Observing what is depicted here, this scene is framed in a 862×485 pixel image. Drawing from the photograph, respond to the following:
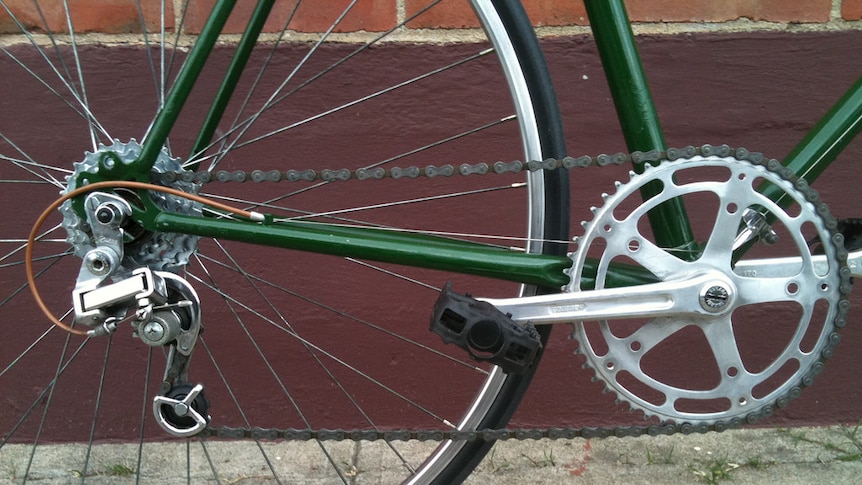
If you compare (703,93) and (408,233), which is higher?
(703,93)

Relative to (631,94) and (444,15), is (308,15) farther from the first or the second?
(631,94)

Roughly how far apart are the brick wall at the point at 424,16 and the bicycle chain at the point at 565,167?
2.15 ft

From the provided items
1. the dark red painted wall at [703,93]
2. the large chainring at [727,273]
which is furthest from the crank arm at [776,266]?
the dark red painted wall at [703,93]

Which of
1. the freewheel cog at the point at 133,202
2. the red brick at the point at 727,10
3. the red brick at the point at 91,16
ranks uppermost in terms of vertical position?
the red brick at the point at 727,10

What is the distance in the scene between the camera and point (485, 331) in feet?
3.04

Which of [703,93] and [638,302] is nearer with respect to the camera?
[638,302]

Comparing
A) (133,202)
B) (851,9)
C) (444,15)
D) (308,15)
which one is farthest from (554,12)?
(133,202)

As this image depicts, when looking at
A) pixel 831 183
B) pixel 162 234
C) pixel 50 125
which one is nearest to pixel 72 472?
pixel 50 125

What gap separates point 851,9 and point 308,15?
123cm

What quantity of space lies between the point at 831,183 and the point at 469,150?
862mm

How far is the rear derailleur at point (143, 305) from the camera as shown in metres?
0.93

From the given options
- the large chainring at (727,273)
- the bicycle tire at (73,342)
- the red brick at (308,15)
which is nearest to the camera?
the large chainring at (727,273)

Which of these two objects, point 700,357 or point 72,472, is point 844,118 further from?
point 72,472

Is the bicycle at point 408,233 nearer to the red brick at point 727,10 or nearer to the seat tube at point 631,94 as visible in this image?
the seat tube at point 631,94
